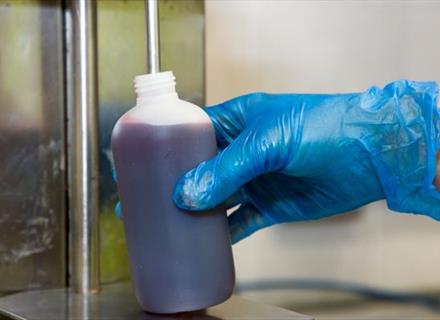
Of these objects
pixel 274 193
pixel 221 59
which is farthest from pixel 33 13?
pixel 274 193

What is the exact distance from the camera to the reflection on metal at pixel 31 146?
3.06ft

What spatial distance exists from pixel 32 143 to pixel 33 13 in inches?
6.5

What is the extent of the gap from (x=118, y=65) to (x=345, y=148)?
1.41 feet

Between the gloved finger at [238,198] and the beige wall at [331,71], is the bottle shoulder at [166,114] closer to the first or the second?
the gloved finger at [238,198]

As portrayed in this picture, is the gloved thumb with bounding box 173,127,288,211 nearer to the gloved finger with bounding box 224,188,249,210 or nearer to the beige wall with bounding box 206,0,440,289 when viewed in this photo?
the gloved finger with bounding box 224,188,249,210

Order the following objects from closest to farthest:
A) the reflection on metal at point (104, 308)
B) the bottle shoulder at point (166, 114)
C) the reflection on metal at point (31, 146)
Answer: the bottle shoulder at point (166, 114) < the reflection on metal at point (104, 308) < the reflection on metal at point (31, 146)

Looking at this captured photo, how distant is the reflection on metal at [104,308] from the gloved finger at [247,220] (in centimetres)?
8

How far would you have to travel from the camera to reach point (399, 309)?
101cm

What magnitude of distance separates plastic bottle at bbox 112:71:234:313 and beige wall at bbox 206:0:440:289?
40 centimetres

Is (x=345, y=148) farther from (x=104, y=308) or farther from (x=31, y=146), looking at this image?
(x=31, y=146)

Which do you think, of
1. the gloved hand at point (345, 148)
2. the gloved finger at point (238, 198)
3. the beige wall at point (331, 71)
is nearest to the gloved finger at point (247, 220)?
the gloved finger at point (238, 198)

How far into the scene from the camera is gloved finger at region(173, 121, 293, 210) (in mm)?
665

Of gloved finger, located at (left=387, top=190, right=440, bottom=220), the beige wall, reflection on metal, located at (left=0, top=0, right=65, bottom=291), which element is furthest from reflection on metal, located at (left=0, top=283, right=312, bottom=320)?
the beige wall

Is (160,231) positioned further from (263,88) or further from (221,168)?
(263,88)
